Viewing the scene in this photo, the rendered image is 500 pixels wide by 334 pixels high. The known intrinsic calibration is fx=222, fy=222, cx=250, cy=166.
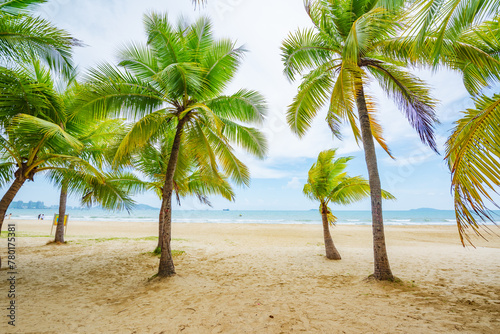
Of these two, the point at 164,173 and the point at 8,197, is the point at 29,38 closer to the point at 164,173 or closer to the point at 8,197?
the point at 8,197

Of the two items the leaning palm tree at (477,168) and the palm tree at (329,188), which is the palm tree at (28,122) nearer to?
the leaning palm tree at (477,168)

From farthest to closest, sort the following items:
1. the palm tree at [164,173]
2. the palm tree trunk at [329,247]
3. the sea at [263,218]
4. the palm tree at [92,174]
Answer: the sea at [263,218], the palm tree at [164,173], the palm tree trunk at [329,247], the palm tree at [92,174]

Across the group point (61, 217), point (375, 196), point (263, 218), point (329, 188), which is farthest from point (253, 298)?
point (263, 218)

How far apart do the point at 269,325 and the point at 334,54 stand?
242 inches

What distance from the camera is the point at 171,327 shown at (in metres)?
3.28

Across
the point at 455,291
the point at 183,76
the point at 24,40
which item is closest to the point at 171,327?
the point at 183,76

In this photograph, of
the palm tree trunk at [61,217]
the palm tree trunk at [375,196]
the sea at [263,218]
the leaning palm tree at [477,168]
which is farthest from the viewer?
the sea at [263,218]

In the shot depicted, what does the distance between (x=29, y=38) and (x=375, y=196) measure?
7799 mm

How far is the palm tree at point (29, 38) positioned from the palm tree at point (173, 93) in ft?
2.23

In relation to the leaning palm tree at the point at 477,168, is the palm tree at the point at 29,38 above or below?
above

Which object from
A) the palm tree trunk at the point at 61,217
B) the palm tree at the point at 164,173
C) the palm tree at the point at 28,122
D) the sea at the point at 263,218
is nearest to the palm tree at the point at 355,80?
the palm tree at the point at 164,173

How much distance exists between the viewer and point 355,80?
4.80 metres

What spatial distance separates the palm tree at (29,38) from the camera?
407cm

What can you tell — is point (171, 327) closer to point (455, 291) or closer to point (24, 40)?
point (455, 291)
